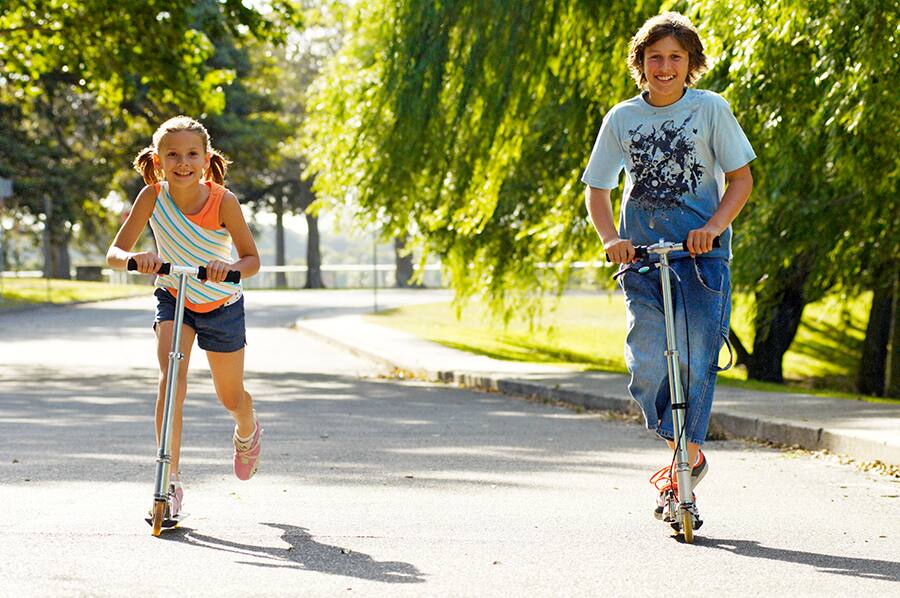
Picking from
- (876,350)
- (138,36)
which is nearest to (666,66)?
(876,350)

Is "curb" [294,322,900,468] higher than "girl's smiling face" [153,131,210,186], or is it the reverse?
"girl's smiling face" [153,131,210,186]

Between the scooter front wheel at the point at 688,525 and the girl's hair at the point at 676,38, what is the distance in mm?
1631

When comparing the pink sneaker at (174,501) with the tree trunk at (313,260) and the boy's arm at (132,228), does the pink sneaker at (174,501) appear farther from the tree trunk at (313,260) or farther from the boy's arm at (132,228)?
→ the tree trunk at (313,260)

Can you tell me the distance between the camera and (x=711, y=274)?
5844 millimetres

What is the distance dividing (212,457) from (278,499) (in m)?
1.90

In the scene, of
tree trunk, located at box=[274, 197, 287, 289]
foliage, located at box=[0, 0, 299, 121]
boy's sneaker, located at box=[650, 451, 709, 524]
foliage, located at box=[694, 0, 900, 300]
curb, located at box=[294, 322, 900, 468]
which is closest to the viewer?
boy's sneaker, located at box=[650, 451, 709, 524]

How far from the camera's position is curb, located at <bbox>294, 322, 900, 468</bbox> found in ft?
29.5

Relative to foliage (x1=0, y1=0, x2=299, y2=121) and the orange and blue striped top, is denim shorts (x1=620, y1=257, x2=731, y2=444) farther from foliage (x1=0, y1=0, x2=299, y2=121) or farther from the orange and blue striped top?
foliage (x1=0, y1=0, x2=299, y2=121)

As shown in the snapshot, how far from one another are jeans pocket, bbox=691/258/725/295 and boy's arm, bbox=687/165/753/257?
0.19m

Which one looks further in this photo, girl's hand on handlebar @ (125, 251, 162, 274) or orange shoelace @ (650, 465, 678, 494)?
orange shoelace @ (650, 465, 678, 494)

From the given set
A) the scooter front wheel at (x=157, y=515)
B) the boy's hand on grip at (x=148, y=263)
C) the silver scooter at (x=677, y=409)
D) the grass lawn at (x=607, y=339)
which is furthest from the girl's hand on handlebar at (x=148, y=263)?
the grass lawn at (x=607, y=339)

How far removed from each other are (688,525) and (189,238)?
2.25 m

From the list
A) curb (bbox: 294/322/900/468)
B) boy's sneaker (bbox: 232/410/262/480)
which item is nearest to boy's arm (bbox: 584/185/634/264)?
boy's sneaker (bbox: 232/410/262/480)

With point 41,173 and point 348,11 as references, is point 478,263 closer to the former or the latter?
point 348,11
